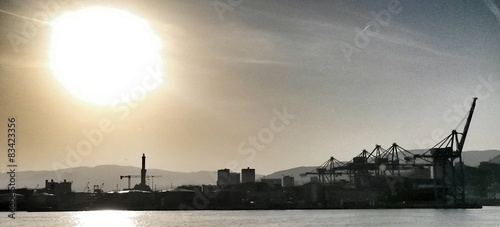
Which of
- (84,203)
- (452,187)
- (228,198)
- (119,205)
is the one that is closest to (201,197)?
(228,198)

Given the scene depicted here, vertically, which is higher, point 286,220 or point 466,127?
point 466,127

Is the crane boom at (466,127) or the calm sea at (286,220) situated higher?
the crane boom at (466,127)

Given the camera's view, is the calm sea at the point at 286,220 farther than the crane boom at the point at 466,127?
No

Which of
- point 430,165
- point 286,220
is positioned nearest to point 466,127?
point 430,165

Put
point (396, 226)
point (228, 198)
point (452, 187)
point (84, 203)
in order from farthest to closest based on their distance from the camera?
point (84, 203) < point (228, 198) < point (452, 187) < point (396, 226)

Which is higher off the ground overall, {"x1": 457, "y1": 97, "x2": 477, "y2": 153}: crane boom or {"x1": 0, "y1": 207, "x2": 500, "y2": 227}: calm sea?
{"x1": 457, "y1": 97, "x2": 477, "y2": 153}: crane boom

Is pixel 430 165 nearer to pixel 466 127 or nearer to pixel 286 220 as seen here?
pixel 466 127

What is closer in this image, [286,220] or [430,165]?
[286,220]

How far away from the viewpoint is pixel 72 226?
256ft

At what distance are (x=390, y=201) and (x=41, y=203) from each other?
97.0 metres

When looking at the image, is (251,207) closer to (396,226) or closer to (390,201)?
(390,201)

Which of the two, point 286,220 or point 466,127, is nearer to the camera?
point 286,220

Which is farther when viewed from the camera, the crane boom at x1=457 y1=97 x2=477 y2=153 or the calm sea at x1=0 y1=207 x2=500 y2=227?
the crane boom at x1=457 y1=97 x2=477 y2=153

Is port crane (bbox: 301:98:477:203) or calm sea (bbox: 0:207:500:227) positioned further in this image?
port crane (bbox: 301:98:477:203)
